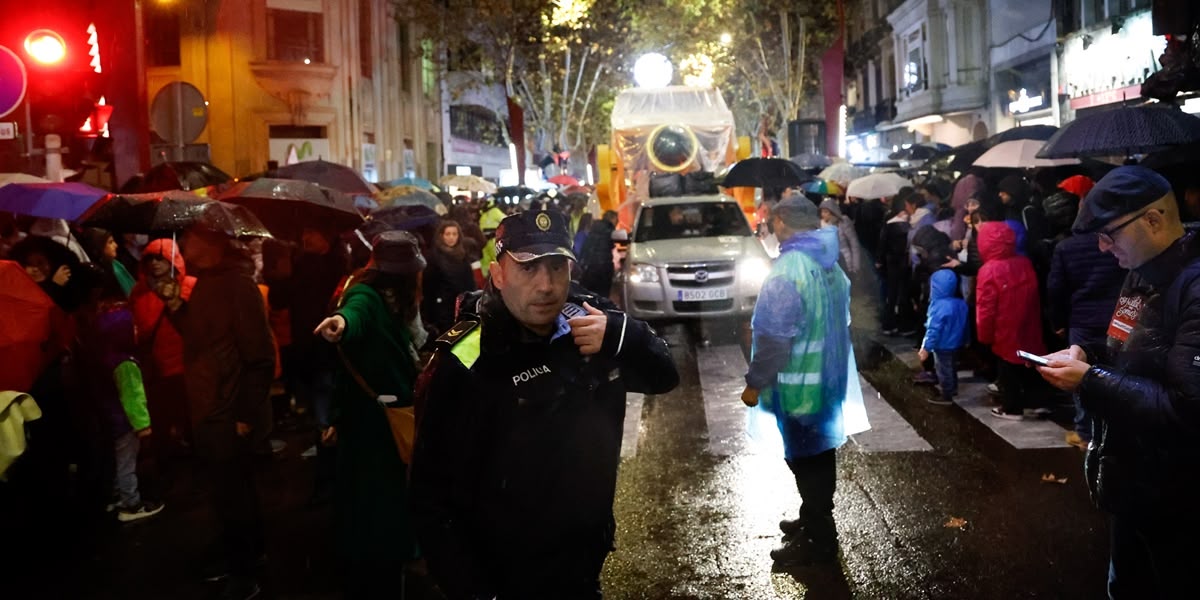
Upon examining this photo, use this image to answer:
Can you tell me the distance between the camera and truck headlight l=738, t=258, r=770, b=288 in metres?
13.7

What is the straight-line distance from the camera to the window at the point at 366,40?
31.4m

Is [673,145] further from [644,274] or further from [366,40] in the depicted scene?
[366,40]

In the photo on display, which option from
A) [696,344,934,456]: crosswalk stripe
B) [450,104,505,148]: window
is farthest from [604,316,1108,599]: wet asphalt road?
[450,104,505,148]: window

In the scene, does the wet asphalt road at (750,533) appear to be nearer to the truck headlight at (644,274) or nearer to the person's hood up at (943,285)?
the person's hood up at (943,285)

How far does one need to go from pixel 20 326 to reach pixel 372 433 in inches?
102

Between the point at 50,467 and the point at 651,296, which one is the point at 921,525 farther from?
the point at 651,296

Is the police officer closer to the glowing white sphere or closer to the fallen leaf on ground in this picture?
the fallen leaf on ground

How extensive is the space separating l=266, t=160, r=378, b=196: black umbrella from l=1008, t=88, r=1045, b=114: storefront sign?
18.8 metres

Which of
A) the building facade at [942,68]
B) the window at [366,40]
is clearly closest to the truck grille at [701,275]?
the window at [366,40]

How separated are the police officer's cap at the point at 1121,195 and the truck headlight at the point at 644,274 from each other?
33.6 ft

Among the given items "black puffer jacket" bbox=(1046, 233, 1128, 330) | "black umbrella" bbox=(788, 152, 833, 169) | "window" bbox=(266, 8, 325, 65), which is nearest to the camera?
"black puffer jacket" bbox=(1046, 233, 1128, 330)

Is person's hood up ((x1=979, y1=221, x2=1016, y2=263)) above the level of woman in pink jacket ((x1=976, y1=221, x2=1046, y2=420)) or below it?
above

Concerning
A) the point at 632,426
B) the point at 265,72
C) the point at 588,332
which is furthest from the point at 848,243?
the point at 265,72

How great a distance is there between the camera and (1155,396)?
3180 mm
